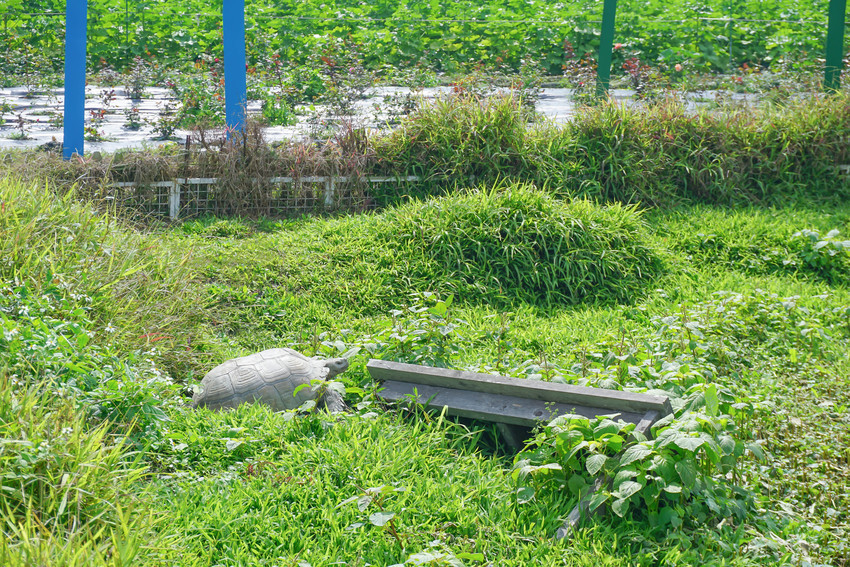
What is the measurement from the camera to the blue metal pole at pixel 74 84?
8.12m

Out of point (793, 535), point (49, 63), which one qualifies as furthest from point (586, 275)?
point (49, 63)

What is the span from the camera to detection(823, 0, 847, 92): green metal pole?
10.3 meters

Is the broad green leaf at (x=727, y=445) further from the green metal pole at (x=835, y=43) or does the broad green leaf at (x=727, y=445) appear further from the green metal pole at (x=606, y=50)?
the green metal pole at (x=835, y=43)

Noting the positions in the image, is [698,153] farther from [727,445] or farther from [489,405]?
[727,445]

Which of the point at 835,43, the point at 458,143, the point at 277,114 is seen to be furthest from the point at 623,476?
the point at 835,43

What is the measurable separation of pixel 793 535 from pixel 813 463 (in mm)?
665

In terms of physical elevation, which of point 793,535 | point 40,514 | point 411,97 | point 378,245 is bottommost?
point 793,535

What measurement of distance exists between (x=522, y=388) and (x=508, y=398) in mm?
Result: 116

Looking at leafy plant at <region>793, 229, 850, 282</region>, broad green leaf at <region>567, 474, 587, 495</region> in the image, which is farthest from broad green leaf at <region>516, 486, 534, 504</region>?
Answer: leafy plant at <region>793, 229, 850, 282</region>

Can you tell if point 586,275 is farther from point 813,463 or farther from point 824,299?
point 813,463

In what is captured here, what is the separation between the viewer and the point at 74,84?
8227 millimetres

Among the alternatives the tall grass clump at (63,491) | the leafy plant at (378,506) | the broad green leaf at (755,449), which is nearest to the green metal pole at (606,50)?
the broad green leaf at (755,449)

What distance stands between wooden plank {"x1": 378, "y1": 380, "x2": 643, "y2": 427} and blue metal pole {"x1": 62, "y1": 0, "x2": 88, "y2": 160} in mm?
5493

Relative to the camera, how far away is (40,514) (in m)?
2.81
